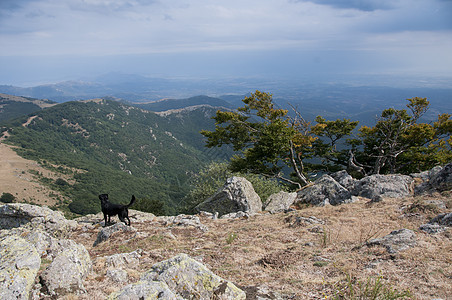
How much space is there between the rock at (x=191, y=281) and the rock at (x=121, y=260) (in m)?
2.90

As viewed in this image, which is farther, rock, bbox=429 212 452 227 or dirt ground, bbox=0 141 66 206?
dirt ground, bbox=0 141 66 206

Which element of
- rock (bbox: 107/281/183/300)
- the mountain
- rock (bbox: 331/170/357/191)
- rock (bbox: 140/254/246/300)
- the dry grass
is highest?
rock (bbox: 107/281/183/300)

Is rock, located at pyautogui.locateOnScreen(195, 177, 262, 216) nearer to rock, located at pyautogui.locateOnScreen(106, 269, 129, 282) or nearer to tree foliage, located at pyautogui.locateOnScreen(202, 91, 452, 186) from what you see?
tree foliage, located at pyautogui.locateOnScreen(202, 91, 452, 186)

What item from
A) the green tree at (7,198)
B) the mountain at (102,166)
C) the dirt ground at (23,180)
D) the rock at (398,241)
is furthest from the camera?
the mountain at (102,166)

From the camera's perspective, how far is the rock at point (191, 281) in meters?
4.23

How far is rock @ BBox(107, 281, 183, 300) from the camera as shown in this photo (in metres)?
3.58

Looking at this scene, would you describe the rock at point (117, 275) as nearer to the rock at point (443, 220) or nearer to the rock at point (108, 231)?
the rock at point (108, 231)

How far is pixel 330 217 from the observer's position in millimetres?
11477

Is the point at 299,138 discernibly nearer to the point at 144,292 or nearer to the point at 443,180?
the point at 443,180

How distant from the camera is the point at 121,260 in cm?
711

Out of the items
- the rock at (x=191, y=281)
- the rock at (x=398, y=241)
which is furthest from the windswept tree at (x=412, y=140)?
the rock at (x=191, y=281)

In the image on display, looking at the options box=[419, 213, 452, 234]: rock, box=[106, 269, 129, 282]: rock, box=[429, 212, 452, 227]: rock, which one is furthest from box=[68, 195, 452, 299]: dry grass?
box=[429, 212, 452, 227]: rock

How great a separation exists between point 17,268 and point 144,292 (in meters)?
2.77

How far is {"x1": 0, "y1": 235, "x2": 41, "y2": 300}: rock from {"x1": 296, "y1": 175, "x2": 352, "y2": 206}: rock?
45.2 feet
